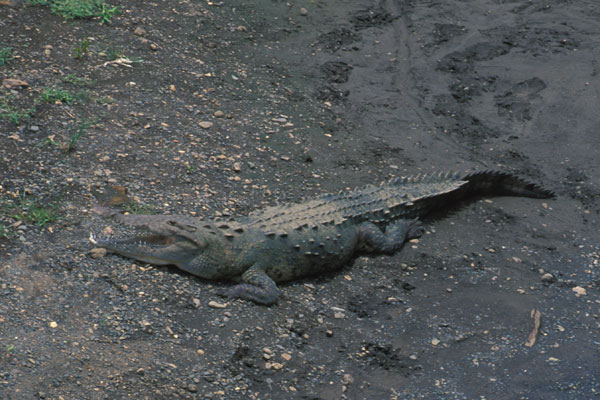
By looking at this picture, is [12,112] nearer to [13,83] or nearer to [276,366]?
[13,83]

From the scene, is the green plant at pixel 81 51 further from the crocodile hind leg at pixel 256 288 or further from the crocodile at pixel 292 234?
the crocodile hind leg at pixel 256 288

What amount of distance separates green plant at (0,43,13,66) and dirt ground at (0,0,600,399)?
6cm

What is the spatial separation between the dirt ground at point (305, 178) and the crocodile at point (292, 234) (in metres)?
0.16

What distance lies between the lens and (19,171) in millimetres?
5918

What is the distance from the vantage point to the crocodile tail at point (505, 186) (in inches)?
283

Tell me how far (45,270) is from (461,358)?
10.4 ft

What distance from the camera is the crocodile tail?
23.5 ft

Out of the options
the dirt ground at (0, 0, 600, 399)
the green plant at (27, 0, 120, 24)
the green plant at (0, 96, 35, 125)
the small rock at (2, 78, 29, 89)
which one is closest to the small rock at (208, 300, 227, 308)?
the dirt ground at (0, 0, 600, 399)

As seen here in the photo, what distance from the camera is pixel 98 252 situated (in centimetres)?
527

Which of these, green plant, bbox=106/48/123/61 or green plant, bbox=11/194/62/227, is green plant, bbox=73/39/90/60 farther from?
green plant, bbox=11/194/62/227

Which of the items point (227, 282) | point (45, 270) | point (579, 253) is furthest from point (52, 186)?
point (579, 253)

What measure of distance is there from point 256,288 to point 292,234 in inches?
25.3

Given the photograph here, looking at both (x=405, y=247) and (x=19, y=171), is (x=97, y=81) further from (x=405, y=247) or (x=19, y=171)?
(x=405, y=247)

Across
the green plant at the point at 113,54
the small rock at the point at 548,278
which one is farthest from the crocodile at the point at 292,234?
the green plant at the point at 113,54
